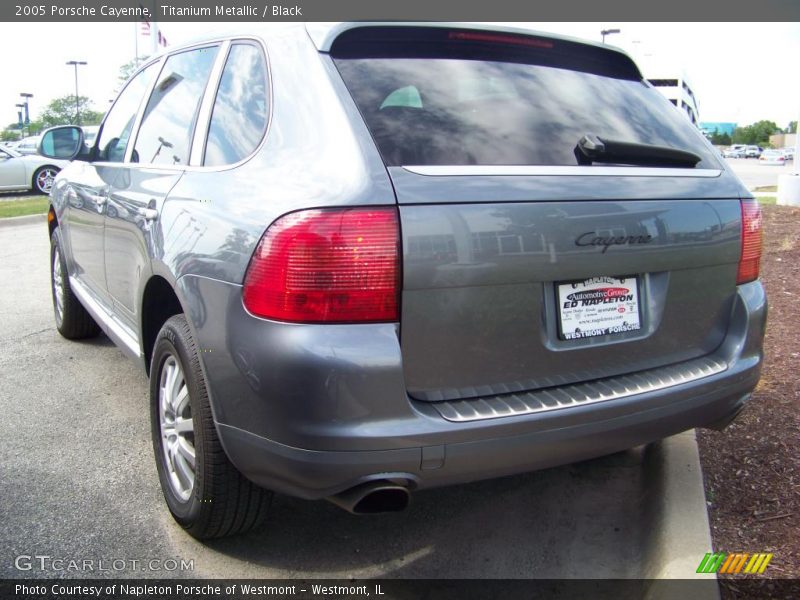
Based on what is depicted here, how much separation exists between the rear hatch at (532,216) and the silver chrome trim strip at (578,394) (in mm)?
34

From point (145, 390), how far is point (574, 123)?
10.0 feet

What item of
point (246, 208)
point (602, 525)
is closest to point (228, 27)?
point (246, 208)

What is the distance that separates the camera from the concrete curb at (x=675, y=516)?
2438mm

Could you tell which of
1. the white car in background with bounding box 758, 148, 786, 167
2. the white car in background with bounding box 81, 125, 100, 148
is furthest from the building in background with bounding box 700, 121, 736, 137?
the white car in background with bounding box 81, 125, 100, 148

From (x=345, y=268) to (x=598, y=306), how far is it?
0.89m

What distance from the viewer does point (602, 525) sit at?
3.04 metres

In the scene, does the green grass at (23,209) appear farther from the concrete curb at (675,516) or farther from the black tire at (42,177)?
the concrete curb at (675,516)

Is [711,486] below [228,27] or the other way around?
below

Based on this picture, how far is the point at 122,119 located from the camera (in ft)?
14.1

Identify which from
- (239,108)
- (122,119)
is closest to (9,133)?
(122,119)

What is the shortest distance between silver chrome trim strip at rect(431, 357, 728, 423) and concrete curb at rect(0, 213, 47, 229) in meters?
12.4

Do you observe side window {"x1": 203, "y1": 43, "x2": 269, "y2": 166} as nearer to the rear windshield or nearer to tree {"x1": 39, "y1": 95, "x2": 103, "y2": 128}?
the rear windshield

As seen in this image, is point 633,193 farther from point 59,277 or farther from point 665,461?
point 59,277

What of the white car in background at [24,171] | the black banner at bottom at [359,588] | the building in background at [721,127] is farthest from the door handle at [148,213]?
the building in background at [721,127]
